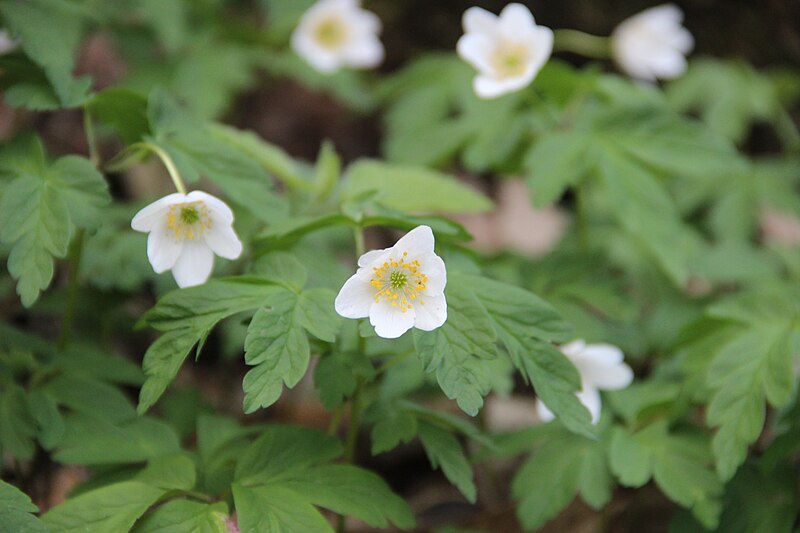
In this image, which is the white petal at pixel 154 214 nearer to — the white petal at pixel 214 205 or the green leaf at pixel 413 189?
the white petal at pixel 214 205

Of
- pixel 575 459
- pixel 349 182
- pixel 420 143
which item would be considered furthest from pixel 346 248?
pixel 575 459

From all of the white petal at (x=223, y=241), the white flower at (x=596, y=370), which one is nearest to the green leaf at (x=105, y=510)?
the white petal at (x=223, y=241)

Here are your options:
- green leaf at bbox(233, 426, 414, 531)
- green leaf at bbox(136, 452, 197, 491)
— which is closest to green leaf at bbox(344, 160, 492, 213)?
green leaf at bbox(233, 426, 414, 531)

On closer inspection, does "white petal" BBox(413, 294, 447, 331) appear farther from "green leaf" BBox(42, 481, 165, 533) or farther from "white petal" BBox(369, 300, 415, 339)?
"green leaf" BBox(42, 481, 165, 533)

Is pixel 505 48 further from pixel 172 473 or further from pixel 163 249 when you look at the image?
pixel 172 473

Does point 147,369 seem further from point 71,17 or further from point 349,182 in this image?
point 71,17

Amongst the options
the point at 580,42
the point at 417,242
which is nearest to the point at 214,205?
the point at 417,242

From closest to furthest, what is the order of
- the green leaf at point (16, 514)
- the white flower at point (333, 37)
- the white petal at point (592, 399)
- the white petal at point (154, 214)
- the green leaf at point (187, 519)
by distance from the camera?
the green leaf at point (16, 514) < the green leaf at point (187, 519) < the white petal at point (154, 214) < the white petal at point (592, 399) < the white flower at point (333, 37)
